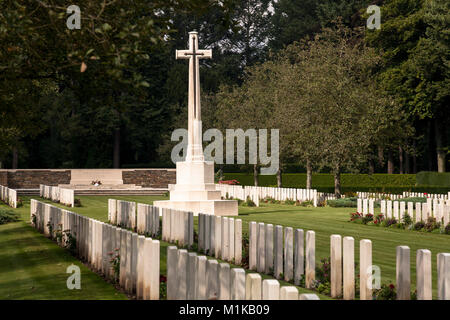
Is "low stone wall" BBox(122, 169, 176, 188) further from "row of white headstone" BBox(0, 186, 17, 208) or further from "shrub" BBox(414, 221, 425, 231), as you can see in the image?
"shrub" BBox(414, 221, 425, 231)

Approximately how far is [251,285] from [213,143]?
38298mm

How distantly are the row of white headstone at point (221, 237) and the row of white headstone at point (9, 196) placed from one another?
16624 millimetres

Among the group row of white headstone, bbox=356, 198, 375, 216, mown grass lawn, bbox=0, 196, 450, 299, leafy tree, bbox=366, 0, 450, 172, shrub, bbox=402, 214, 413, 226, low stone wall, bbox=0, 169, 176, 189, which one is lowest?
mown grass lawn, bbox=0, 196, 450, 299

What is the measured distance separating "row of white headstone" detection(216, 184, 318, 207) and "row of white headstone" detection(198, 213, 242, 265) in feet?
51.9

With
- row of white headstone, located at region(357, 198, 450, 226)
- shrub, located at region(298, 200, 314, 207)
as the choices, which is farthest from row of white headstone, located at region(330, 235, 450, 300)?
shrub, located at region(298, 200, 314, 207)

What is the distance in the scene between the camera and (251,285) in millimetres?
6098

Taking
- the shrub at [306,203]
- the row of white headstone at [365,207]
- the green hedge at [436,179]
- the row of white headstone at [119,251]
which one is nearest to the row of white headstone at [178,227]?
the row of white headstone at [119,251]

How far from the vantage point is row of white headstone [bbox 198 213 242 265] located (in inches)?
470

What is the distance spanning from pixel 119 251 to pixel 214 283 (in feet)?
12.3

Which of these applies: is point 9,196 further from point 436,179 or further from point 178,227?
point 436,179

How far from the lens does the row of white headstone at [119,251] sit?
8.40 metres

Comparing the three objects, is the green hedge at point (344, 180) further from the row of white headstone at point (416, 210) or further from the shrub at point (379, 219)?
the shrub at point (379, 219)

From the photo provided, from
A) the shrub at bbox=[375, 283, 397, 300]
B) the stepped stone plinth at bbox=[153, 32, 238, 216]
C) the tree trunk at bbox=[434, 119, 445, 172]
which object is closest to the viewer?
the shrub at bbox=[375, 283, 397, 300]
